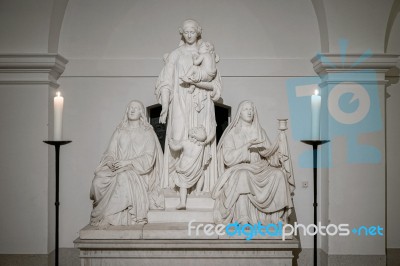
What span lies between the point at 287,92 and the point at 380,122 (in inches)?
56.0

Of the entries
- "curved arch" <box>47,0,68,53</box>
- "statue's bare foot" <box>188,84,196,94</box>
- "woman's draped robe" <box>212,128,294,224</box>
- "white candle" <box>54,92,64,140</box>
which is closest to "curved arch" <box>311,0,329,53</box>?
"woman's draped robe" <box>212,128,294,224</box>

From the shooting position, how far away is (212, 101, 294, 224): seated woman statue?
19.1 ft

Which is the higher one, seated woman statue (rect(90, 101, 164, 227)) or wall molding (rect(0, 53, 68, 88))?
wall molding (rect(0, 53, 68, 88))

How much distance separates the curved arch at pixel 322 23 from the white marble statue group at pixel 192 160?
173 cm

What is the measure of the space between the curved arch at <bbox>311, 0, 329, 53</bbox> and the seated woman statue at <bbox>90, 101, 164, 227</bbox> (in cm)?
285

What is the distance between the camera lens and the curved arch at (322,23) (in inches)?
280

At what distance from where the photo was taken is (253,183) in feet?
19.3

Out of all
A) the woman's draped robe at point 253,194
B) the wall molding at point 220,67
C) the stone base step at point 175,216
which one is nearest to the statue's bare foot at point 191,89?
the woman's draped robe at point 253,194

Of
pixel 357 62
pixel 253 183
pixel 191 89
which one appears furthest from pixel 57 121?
pixel 357 62

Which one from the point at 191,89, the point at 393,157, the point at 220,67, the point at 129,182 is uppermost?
the point at 220,67

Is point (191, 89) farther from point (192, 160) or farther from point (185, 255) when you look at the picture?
point (185, 255)

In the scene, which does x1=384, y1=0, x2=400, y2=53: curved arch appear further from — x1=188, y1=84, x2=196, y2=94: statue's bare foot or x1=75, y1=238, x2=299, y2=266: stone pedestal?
x1=75, y1=238, x2=299, y2=266: stone pedestal

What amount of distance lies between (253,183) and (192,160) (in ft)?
2.62

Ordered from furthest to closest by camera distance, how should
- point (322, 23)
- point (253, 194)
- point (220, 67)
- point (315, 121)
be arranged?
point (220, 67) < point (322, 23) < point (253, 194) < point (315, 121)
